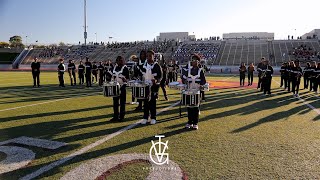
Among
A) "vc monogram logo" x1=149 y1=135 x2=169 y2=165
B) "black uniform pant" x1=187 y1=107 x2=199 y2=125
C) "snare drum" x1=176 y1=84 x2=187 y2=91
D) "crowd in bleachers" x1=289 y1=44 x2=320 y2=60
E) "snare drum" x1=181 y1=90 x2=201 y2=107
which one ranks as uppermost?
"crowd in bleachers" x1=289 y1=44 x2=320 y2=60

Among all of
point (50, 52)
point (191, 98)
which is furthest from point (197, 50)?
point (191, 98)

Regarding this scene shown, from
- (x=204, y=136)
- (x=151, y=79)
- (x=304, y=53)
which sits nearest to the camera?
(x=204, y=136)

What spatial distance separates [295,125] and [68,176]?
634 centimetres

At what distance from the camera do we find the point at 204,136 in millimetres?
7211

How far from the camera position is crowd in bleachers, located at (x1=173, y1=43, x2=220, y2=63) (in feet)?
192

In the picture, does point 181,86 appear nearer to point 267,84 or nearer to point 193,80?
point 193,80

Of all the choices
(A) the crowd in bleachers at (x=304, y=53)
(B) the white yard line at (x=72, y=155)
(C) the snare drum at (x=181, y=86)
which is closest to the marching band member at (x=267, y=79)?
(C) the snare drum at (x=181, y=86)

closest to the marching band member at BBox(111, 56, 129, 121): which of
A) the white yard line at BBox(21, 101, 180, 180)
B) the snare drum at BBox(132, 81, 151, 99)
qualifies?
the snare drum at BBox(132, 81, 151, 99)

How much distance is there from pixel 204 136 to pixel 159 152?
1.62m

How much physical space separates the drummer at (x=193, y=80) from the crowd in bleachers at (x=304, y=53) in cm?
4777

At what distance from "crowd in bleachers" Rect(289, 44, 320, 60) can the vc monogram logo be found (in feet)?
164

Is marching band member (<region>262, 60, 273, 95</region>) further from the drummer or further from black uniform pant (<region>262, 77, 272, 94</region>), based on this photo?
the drummer

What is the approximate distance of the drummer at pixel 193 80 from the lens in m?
8.03

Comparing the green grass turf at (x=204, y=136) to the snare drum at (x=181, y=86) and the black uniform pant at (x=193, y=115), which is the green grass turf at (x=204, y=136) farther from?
the snare drum at (x=181, y=86)
